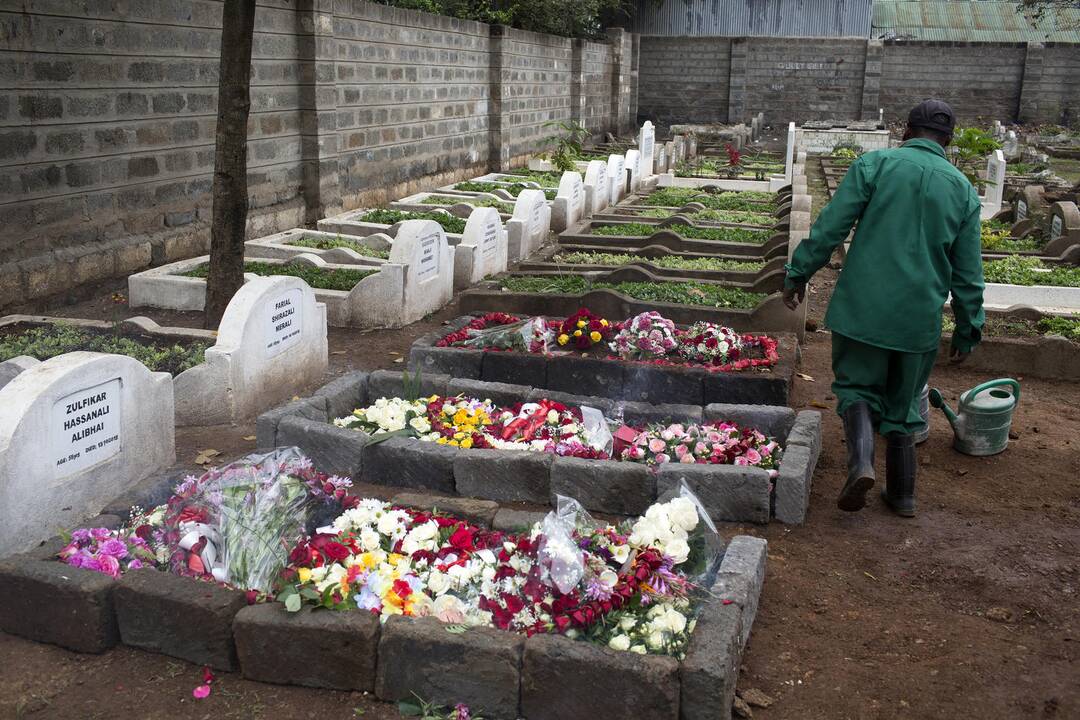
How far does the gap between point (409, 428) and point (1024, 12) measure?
37.3 metres

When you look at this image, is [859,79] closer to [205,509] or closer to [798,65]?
[798,65]

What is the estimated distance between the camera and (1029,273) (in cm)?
960

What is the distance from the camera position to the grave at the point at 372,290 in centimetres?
810

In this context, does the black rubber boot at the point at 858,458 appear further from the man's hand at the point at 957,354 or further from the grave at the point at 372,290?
the grave at the point at 372,290

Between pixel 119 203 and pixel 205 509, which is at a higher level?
pixel 119 203

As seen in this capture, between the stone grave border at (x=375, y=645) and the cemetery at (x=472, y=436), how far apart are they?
0.01 meters

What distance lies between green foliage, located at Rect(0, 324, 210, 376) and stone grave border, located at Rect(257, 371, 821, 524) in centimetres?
116

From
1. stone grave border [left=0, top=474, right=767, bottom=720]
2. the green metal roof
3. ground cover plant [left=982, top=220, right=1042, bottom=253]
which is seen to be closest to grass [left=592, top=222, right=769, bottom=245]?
ground cover plant [left=982, top=220, right=1042, bottom=253]

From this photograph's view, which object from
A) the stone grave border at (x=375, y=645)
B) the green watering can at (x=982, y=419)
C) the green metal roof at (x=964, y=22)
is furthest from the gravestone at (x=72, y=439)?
the green metal roof at (x=964, y=22)

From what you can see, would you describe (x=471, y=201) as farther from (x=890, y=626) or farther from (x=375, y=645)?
(x=375, y=645)

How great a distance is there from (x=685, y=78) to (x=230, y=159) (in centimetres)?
3001

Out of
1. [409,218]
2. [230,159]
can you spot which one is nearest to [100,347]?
[230,159]

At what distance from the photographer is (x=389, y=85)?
13945mm

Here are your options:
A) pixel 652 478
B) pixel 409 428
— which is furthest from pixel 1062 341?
pixel 409 428
